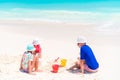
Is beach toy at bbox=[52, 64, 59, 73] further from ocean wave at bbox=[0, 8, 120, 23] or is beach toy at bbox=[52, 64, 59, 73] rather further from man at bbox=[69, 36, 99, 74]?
ocean wave at bbox=[0, 8, 120, 23]

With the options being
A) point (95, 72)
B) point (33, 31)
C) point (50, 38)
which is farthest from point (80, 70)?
point (33, 31)

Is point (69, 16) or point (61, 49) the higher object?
point (69, 16)

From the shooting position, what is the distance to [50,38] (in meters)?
13.6

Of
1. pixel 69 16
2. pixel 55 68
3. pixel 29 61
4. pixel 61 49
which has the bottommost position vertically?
pixel 55 68

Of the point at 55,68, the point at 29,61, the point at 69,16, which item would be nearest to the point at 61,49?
the point at 55,68

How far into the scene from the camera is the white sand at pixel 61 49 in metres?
8.14

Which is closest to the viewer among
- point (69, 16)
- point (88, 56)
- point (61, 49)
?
point (88, 56)

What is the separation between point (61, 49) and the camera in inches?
449

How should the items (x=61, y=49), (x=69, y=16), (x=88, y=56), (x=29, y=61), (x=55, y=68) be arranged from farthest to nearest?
(x=69, y=16) < (x=61, y=49) < (x=55, y=68) < (x=88, y=56) < (x=29, y=61)

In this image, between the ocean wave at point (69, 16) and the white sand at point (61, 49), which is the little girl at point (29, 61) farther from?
the ocean wave at point (69, 16)

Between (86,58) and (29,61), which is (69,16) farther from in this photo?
(29,61)

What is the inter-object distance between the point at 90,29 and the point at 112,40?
3105 millimetres

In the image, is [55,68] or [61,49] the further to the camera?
[61,49]

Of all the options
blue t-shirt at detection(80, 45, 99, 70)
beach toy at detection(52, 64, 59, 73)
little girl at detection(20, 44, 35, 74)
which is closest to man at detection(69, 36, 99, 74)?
blue t-shirt at detection(80, 45, 99, 70)
